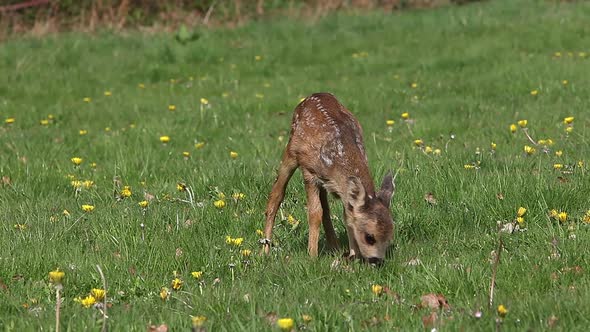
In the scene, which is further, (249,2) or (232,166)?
(249,2)

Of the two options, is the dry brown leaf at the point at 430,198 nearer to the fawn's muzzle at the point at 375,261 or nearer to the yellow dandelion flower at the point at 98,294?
the fawn's muzzle at the point at 375,261

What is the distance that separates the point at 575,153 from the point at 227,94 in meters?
6.50

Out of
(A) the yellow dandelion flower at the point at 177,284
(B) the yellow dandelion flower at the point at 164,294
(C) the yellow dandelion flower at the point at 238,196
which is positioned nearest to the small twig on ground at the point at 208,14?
(C) the yellow dandelion flower at the point at 238,196

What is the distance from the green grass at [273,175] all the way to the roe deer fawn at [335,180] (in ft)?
0.59

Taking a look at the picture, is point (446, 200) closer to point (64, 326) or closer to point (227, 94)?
point (64, 326)

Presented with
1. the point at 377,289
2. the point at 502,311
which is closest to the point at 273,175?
the point at 377,289

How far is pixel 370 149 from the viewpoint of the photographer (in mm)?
9344

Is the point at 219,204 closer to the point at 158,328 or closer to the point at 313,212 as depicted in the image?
the point at 313,212

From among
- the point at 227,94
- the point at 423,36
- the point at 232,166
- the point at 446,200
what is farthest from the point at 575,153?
the point at 423,36

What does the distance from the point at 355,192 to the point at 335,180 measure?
1.05ft

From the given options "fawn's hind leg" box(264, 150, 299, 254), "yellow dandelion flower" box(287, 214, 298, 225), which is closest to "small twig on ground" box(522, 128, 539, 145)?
"yellow dandelion flower" box(287, 214, 298, 225)

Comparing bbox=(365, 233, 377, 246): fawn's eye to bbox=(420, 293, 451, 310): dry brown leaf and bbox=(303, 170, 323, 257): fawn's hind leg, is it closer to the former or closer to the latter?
bbox=(303, 170, 323, 257): fawn's hind leg

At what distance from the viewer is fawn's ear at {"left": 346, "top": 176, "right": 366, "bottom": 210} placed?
563 cm

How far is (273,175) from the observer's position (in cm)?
783
